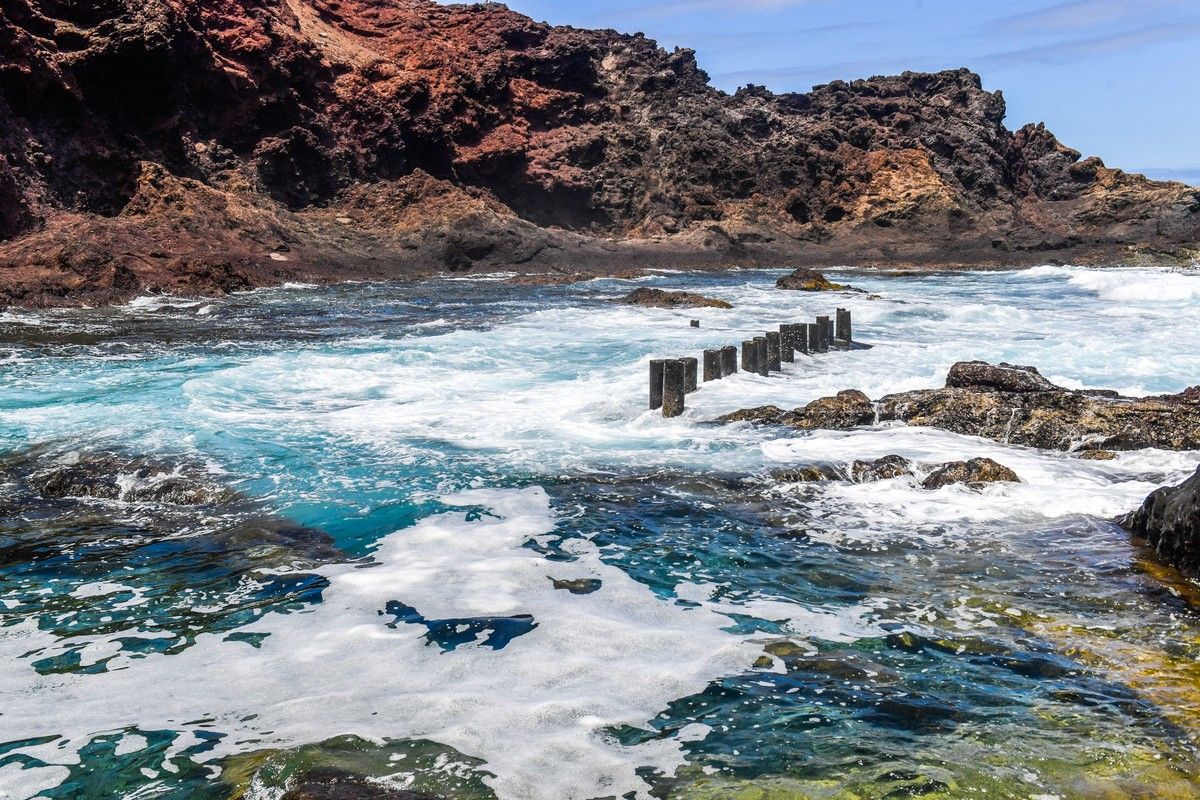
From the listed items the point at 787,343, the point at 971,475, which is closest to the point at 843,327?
the point at 787,343

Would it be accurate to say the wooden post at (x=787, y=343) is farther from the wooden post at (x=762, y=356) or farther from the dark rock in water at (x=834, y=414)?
the dark rock in water at (x=834, y=414)

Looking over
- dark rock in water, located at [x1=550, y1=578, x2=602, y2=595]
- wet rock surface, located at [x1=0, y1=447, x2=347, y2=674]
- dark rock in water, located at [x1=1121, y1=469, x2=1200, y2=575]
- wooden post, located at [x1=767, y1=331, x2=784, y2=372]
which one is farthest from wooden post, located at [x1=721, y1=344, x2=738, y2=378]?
dark rock in water, located at [x1=550, y1=578, x2=602, y2=595]

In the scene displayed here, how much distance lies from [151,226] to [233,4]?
17.3 metres

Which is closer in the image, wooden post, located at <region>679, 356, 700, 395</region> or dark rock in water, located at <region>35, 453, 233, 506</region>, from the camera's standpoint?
dark rock in water, located at <region>35, 453, 233, 506</region>

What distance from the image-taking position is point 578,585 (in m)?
5.46

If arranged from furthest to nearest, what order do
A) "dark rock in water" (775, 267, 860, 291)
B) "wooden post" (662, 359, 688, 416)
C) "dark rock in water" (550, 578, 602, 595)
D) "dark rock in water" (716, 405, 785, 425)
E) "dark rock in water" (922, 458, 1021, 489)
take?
1. "dark rock in water" (775, 267, 860, 291)
2. "wooden post" (662, 359, 688, 416)
3. "dark rock in water" (716, 405, 785, 425)
4. "dark rock in water" (922, 458, 1021, 489)
5. "dark rock in water" (550, 578, 602, 595)

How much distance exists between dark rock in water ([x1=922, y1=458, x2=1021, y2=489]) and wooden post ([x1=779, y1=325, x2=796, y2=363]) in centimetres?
654

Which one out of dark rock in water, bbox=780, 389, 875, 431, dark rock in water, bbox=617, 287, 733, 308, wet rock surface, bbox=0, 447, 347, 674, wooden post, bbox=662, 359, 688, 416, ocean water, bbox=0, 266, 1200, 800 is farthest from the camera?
dark rock in water, bbox=617, 287, 733, 308

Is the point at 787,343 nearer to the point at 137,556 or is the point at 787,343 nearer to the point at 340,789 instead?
the point at 137,556

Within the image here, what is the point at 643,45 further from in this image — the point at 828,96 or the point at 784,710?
the point at 784,710

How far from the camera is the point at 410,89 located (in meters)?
46.0

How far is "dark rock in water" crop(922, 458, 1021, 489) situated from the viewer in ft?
23.9

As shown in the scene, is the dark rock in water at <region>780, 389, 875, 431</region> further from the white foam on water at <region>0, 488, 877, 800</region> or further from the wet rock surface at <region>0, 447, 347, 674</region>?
the wet rock surface at <region>0, 447, 347, 674</region>

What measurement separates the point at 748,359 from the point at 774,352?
28.9 inches
